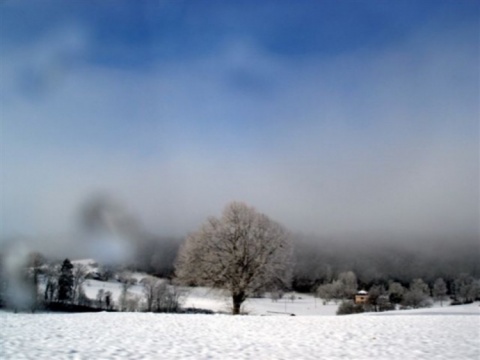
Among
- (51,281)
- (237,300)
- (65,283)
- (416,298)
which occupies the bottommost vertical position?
(416,298)

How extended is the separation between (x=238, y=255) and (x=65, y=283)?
90.0 meters

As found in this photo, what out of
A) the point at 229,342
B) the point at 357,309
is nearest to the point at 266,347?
the point at 229,342

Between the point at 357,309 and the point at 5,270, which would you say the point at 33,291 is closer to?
the point at 5,270

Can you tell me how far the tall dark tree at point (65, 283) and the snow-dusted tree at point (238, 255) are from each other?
83.0m

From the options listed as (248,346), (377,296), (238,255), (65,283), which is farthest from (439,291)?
(248,346)

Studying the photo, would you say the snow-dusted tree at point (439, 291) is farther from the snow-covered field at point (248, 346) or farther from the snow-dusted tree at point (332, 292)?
the snow-covered field at point (248, 346)

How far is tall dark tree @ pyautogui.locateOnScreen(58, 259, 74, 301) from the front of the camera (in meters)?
107

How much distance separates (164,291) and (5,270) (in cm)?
5609

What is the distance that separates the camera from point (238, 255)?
1516 inches

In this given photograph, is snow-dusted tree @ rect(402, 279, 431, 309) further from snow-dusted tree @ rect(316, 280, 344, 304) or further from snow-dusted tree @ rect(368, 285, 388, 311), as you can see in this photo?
snow-dusted tree @ rect(316, 280, 344, 304)

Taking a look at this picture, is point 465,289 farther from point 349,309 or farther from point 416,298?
point 349,309

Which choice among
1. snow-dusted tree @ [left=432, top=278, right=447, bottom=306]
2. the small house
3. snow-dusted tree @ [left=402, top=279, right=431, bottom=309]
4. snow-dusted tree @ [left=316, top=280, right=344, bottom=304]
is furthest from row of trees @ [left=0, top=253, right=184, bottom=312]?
snow-dusted tree @ [left=432, top=278, right=447, bottom=306]

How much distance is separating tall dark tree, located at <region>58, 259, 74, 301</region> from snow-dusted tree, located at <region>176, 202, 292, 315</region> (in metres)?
83.0

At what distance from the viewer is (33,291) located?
76438 millimetres
